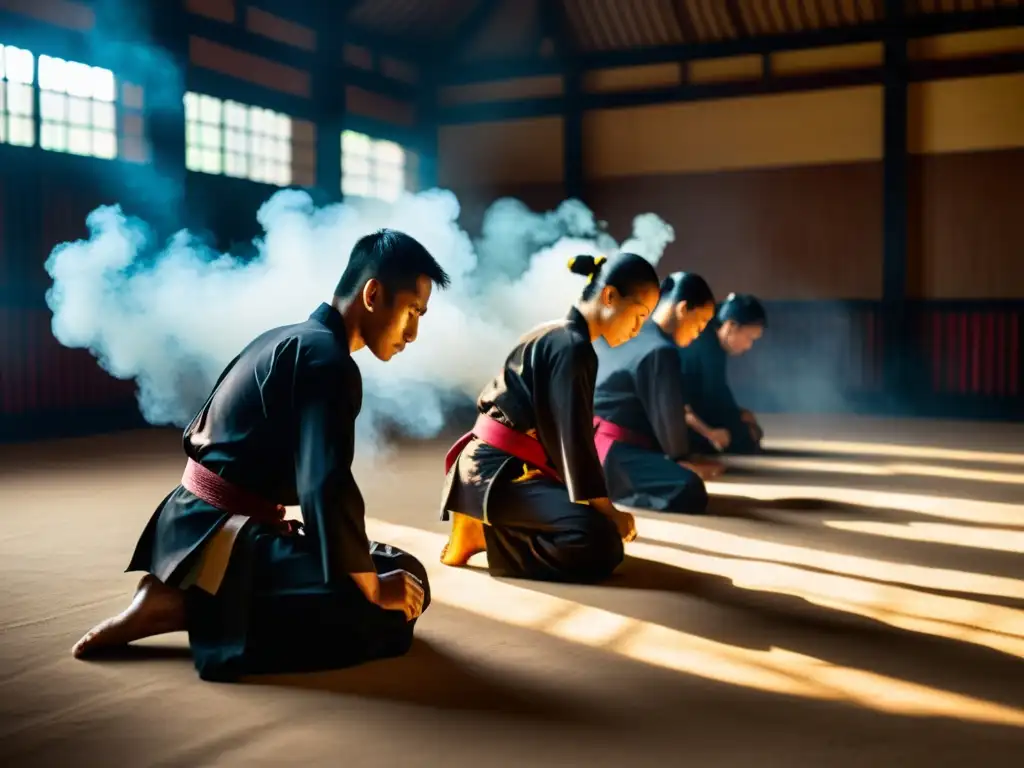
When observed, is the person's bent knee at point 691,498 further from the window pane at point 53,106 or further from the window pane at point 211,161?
the window pane at point 211,161

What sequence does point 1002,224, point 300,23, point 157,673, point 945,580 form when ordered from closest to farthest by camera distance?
point 157,673
point 945,580
point 1002,224
point 300,23

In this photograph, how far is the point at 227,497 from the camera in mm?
2217

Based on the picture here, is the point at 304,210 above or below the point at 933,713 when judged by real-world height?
above

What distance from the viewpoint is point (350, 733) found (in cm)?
189

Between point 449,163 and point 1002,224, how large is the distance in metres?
5.03

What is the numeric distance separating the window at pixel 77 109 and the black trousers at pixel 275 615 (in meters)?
5.39

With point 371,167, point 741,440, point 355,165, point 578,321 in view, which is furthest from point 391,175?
point 578,321

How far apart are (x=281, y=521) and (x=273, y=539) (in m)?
0.07

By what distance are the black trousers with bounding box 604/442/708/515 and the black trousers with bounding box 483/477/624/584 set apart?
1153mm

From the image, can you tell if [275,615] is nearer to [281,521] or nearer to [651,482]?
[281,521]

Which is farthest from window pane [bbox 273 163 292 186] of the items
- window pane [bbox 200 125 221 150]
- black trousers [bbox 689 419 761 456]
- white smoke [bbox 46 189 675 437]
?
black trousers [bbox 689 419 761 456]

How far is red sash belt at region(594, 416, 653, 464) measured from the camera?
4352mm

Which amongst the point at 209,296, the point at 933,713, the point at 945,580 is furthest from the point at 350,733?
the point at 209,296

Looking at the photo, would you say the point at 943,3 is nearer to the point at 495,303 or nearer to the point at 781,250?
the point at 781,250
